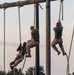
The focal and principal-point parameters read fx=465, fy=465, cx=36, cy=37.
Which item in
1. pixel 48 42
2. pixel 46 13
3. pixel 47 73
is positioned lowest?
pixel 47 73

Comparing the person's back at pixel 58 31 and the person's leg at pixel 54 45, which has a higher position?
the person's back at pixel 58 31

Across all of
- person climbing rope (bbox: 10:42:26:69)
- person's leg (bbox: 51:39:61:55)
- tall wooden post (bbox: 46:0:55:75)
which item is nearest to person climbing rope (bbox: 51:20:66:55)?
person's leg (bbox: 51:39:61:55)

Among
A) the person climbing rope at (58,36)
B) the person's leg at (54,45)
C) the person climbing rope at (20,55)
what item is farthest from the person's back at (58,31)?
the person climbing rope at (20,55)

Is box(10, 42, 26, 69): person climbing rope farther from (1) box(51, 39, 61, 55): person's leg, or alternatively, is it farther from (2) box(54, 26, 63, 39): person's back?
(2) box(54, 26, 63, 39): person's back

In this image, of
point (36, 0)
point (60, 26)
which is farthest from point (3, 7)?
point (60, 26)

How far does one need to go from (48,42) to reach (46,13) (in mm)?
939

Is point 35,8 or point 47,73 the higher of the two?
point 35,8

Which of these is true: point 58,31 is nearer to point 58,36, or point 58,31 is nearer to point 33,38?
point 58,36

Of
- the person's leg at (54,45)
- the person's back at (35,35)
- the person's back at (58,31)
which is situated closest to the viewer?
the person's back at (58,31)

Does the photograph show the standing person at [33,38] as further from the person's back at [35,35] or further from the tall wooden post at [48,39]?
the tall wooden post at [48,39]

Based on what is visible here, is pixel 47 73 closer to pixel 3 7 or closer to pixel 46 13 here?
pixel 46 13

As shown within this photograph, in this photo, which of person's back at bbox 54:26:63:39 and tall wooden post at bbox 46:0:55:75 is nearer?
tall wooden post at bbox 46:0:55:75

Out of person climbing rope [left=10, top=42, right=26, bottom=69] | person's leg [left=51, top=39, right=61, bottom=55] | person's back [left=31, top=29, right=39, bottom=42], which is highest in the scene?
person's back [left=31, top=29, right=39, bottom=42]

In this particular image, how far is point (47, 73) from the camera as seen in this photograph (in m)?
14.4
